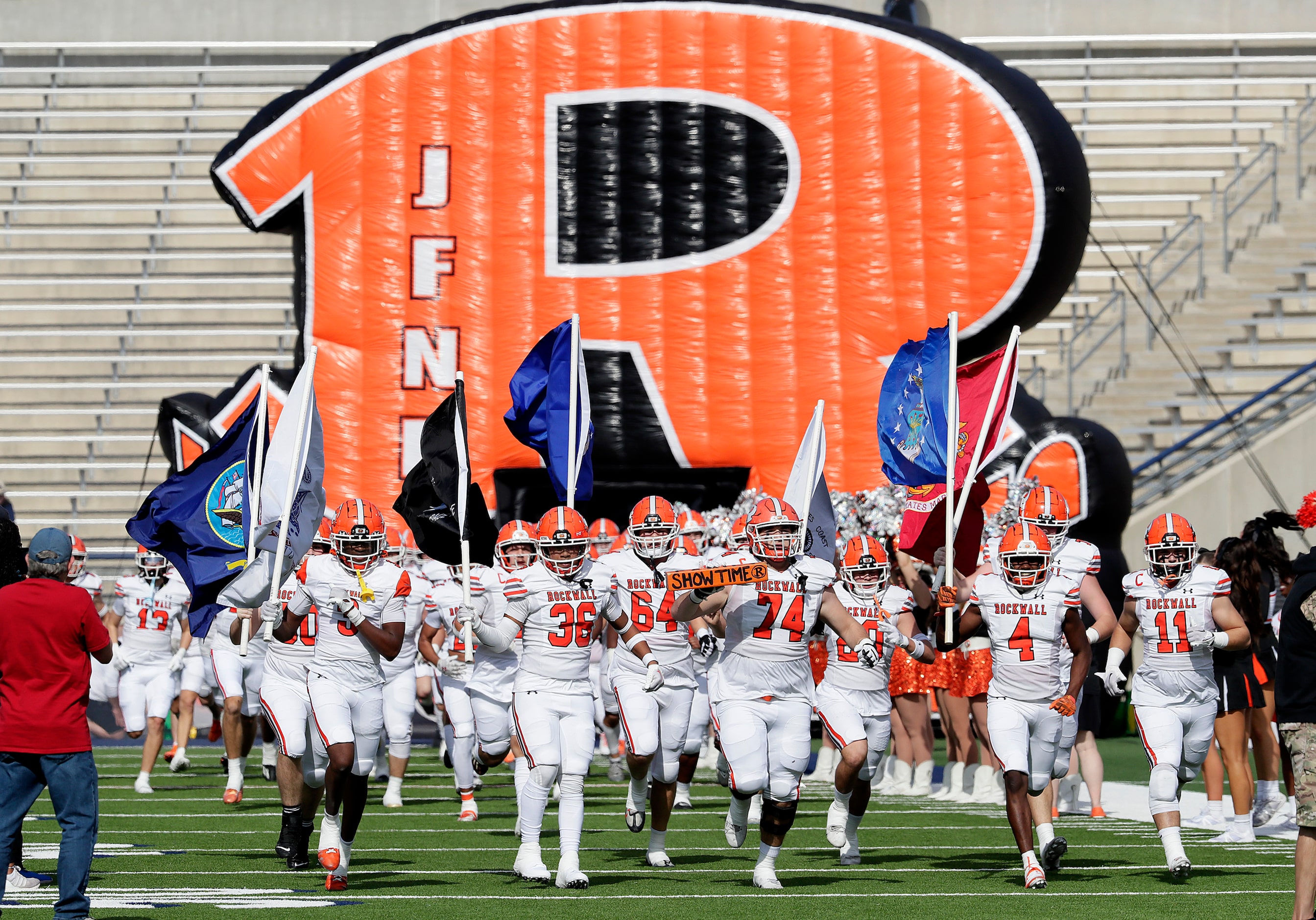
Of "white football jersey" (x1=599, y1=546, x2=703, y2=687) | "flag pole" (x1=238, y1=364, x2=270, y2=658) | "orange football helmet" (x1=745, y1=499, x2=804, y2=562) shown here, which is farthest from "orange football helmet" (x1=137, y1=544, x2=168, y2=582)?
"orange football helmet" (x1=745, y1=499, x2=804, y2=562)

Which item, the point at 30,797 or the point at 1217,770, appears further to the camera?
the point at 1217,770

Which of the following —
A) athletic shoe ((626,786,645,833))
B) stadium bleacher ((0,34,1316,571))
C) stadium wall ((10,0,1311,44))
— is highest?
stadium wall ((10,0,1311,44))

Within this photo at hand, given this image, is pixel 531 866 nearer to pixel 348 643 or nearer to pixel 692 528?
pixel 348 643

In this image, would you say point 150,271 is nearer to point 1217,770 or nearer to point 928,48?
point 928,48

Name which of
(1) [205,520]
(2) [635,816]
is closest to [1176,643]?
(2) [635,816]

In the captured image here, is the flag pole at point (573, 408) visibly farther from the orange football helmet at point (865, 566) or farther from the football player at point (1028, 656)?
the football player at point (1028, 656)

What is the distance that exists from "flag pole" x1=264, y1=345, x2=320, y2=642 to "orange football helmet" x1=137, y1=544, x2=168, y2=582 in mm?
5150

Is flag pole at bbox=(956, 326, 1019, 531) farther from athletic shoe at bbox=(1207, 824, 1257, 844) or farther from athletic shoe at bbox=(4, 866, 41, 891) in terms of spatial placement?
athletic shoe at bbox=(4, 866, 41, 891)

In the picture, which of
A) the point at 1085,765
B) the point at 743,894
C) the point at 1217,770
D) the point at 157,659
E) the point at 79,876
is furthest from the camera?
the point at 157,659

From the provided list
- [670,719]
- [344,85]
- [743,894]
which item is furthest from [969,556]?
[344,85]

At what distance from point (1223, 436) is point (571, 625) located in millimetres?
14277

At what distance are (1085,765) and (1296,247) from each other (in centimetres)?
1422

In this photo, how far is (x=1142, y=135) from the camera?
28547 millimetres

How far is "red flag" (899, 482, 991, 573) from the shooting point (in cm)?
1115
